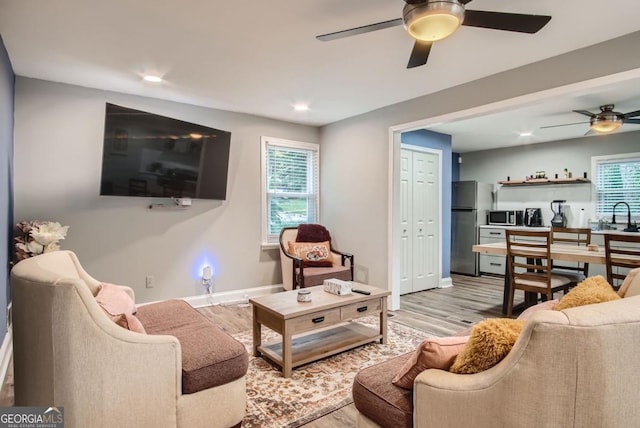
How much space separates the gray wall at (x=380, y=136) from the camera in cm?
270

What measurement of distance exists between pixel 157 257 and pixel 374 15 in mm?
3334

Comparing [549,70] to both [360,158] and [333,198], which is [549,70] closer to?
[360,158]

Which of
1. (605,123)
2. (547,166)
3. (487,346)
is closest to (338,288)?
(487,346)

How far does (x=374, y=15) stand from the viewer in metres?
2.30

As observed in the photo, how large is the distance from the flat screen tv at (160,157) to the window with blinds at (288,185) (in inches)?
32.2

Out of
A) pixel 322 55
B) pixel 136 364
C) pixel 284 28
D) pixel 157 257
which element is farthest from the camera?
pixel 157 257

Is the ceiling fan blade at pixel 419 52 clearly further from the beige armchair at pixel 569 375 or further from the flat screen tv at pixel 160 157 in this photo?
the flat screen tv at pixel 160 157

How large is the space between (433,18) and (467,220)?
5215 millimetres

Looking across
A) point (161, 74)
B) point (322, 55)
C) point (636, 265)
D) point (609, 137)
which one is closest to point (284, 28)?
point (322, 55)

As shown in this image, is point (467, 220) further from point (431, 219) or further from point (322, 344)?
point (322, 344)

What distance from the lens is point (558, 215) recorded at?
604 cm

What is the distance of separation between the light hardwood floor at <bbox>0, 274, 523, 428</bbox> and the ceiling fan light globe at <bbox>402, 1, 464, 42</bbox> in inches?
105

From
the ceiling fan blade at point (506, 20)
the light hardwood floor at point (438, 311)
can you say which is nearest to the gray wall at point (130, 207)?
the light hardwood floor at point (438, 311)

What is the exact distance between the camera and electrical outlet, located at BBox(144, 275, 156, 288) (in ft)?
13.0
